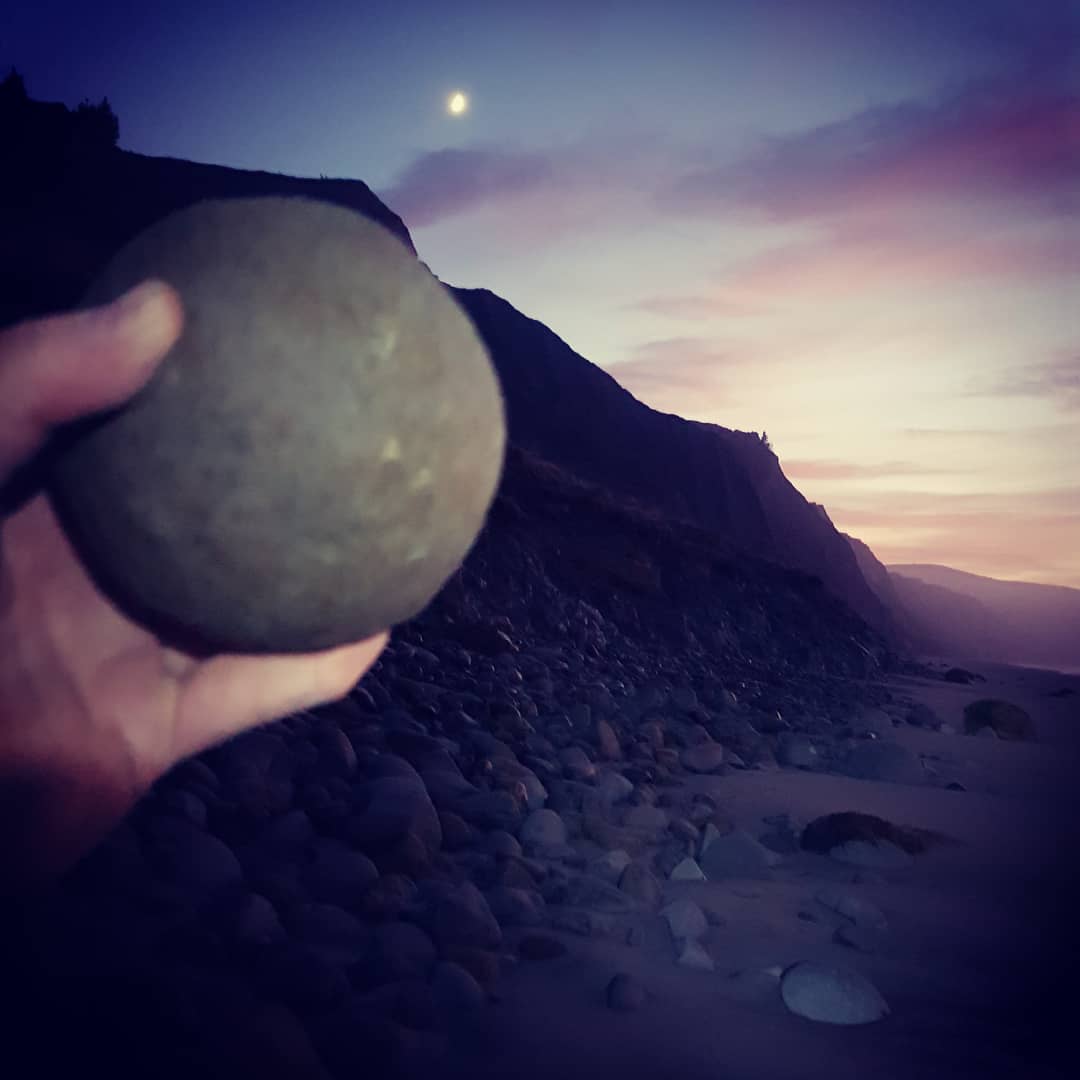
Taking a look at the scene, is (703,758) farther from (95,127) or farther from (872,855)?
(95,127)

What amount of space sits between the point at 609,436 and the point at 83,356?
990 inches

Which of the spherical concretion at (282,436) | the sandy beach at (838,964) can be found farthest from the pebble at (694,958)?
the spherical concretion at (282,436)

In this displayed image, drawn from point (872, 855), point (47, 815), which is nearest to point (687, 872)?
point (872, 855)

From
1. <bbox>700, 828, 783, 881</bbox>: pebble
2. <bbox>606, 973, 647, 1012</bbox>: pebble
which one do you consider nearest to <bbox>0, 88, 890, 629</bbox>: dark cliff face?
<bbox>700, 828, 783, 881</bbox>: pebble

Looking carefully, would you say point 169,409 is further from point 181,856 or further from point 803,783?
point 803,783

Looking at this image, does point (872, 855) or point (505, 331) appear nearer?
point (872, 855)

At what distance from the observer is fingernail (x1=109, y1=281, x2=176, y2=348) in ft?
5.66

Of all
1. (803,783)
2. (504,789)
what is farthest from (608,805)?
(803,783)

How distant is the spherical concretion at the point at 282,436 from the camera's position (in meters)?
1.78

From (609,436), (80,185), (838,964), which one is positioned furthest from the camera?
(609,436)

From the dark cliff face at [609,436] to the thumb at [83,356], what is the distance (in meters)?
19.8

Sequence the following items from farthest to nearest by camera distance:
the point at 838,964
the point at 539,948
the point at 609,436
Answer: the point at 609,436, the point at 838,964, the point at 539,948

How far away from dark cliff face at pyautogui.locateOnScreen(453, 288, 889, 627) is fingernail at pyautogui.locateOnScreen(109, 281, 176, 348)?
779 inches

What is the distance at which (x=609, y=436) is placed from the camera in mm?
26469
